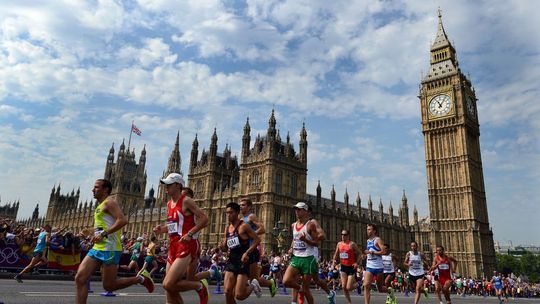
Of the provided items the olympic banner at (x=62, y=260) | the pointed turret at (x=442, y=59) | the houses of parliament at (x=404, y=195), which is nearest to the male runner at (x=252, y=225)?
the olympic banner at (x=62, y=260)

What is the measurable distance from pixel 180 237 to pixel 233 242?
1.37 m

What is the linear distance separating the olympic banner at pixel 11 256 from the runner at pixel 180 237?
13.8 m

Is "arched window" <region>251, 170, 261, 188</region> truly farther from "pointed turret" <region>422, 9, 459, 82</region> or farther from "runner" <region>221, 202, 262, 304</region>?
"pointed turret" <region>422, 9, 459, 82</region>

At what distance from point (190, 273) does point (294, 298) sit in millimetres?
2865

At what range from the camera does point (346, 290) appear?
31.9 ft

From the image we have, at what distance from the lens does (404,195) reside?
80312mm

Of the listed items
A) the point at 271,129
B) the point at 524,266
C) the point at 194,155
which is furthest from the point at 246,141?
the point at 524,266

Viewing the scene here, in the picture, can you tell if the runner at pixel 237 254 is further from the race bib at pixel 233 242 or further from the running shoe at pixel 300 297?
the running shoe at pixel 300 297

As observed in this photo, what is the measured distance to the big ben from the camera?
65.5 metres

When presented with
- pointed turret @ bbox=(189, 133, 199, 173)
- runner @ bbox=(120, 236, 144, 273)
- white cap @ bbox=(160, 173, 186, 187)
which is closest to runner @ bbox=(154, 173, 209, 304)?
white cap @ bbox=(160, 173, 186, 187)

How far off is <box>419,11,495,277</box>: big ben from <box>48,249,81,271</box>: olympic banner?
207 feet

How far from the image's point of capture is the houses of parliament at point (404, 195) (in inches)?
1969

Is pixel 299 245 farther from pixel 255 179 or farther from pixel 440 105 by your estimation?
pixel 440 105

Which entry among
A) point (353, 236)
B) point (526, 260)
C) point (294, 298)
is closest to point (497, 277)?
point (294, 298)
